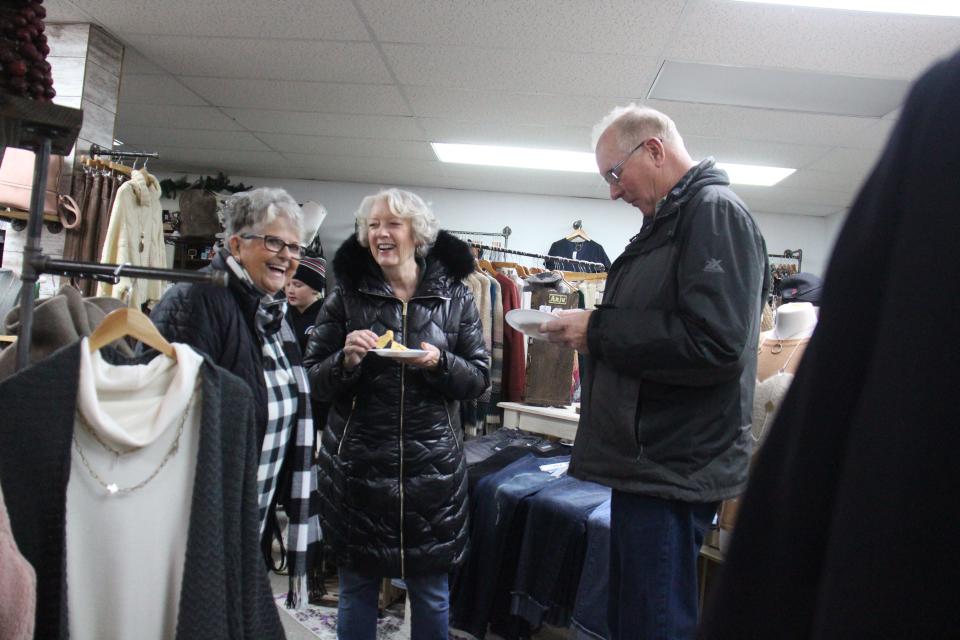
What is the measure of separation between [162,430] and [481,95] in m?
3.36

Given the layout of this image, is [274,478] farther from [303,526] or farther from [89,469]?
[89,469]

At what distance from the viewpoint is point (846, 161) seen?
466 cm

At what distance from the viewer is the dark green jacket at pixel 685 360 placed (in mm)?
1355

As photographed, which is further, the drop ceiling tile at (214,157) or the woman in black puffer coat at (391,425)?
the drop ceiling tile at (214,157)

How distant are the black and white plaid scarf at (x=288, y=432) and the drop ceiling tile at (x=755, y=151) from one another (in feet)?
11.9

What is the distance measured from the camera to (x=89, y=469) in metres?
0.99

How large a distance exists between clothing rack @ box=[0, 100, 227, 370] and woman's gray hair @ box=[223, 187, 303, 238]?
2.25ft

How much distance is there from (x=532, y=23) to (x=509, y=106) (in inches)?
43.7

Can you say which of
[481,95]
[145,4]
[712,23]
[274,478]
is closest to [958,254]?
[274,478]

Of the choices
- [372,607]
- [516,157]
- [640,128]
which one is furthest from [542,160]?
[372,607]

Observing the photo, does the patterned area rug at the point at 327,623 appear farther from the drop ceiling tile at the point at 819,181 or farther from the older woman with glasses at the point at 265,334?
the drop ceiling tile at the point at 819,181

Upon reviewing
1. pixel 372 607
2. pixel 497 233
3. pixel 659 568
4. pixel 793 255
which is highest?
pixel 793 255

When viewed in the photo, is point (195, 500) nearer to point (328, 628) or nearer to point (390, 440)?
point (390, 440)

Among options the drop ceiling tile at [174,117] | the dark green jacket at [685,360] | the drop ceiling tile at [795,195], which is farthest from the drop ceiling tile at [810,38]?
the drop ceiling tile at [174,117]
